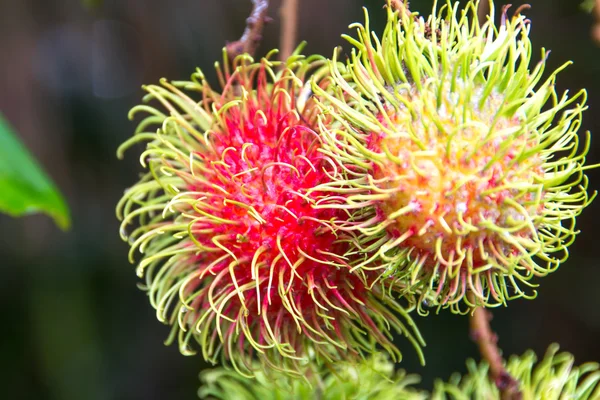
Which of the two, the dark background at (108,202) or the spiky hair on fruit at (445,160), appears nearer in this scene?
the spiky hair on fruit at (445,160)

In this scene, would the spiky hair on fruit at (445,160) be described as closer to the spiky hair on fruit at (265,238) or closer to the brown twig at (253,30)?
the spiky hair on fruit at (265,238)

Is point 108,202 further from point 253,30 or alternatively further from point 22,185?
point 253,30

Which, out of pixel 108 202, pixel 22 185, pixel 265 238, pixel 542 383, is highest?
pixel 108 202

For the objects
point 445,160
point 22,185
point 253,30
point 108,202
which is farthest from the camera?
point 108,202

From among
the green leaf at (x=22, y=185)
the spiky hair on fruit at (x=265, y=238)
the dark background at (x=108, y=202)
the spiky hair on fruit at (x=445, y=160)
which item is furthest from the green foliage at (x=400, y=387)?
the dark background at (x=108, y=202)

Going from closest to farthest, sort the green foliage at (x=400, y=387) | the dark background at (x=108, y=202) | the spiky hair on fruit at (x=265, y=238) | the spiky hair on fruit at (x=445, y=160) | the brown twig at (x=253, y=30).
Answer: the spiky hair on fruit at (x=445, y=160)
the spiky hair on fruit at (x=265, y=238)
the brown twig at (x=253, y=30)
the green foliage at (x=400, y=387)
the dark background at (x=108, y=202)

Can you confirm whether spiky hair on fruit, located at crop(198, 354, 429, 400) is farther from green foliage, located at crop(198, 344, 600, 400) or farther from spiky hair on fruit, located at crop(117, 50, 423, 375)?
spiky hair on fruit, located at crop(117, 50, 423, 375)

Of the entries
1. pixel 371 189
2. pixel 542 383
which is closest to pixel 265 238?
pixel 371 189

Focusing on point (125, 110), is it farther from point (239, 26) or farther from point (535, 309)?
point (535, 309)
